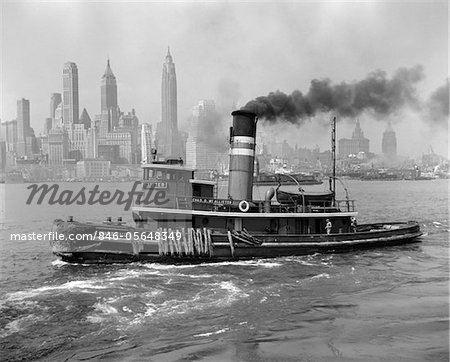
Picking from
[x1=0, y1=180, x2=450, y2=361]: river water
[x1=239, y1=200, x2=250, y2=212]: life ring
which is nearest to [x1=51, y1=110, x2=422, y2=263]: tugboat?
[x1=239, y1=200, x2=250, y2=212]: life ring

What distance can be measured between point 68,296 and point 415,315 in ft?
44.7

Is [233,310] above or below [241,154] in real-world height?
below

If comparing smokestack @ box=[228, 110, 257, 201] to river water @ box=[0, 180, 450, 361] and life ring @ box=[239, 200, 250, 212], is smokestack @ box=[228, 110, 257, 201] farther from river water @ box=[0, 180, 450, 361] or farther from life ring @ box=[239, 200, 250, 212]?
river water @ box=[0, 180, 450, 361]

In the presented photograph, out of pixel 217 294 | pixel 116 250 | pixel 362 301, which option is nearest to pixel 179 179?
pixel 116 250

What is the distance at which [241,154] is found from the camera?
27812 millimetres

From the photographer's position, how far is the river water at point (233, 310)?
44.1 ft

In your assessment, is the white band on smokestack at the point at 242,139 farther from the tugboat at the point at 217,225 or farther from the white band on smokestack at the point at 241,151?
the white band on smokestack at the point at 241,151

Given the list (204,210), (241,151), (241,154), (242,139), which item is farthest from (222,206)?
(242,139)

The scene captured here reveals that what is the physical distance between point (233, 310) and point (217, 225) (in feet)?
32.8

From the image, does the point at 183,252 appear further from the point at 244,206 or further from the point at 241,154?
the point at 241,154

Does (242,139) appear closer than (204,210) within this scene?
No

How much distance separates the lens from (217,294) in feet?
64.0

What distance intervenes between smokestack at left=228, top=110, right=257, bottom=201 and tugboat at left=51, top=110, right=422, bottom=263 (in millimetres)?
60

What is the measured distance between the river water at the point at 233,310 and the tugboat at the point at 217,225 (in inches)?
35.1
